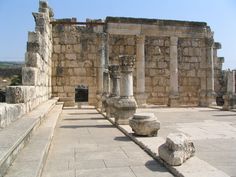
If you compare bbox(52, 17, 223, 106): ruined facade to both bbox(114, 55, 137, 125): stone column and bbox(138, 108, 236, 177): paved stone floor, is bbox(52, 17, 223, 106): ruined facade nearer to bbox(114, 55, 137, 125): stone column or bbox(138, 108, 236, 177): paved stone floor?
bbox(114, 55, 137, 125): stone column

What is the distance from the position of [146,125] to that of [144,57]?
39.0 ft

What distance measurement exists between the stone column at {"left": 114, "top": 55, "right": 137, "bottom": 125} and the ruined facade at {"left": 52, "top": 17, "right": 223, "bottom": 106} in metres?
7.37

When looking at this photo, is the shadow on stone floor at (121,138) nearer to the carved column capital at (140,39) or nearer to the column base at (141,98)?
the column base at (141,98)

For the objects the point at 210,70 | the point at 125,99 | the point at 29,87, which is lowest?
the point at 125,99

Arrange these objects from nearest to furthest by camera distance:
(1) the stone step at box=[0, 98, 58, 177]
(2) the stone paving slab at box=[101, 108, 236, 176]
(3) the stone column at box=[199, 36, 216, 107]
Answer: (1) the stone step at box=[0, 98, 58, 177], (2) the stone paving slab at box=[101, 108, 236, 176], (3) the stone column at box=[199, 36, 216, 107]

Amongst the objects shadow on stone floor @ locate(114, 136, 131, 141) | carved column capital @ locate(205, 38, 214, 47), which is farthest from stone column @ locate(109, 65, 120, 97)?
carved column capital @ locate(205, 38, 214, 47)

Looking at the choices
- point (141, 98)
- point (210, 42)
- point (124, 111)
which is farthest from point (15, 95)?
point (210, 42)

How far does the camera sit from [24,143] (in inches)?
217

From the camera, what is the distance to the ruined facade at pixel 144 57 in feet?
58.2

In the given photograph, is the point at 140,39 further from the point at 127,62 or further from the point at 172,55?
the point at 127,62

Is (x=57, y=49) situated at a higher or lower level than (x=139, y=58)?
higher

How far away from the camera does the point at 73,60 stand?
17.8 m

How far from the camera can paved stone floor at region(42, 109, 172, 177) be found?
482 centimetres

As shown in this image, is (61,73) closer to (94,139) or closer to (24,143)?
Answer: (94,139)
